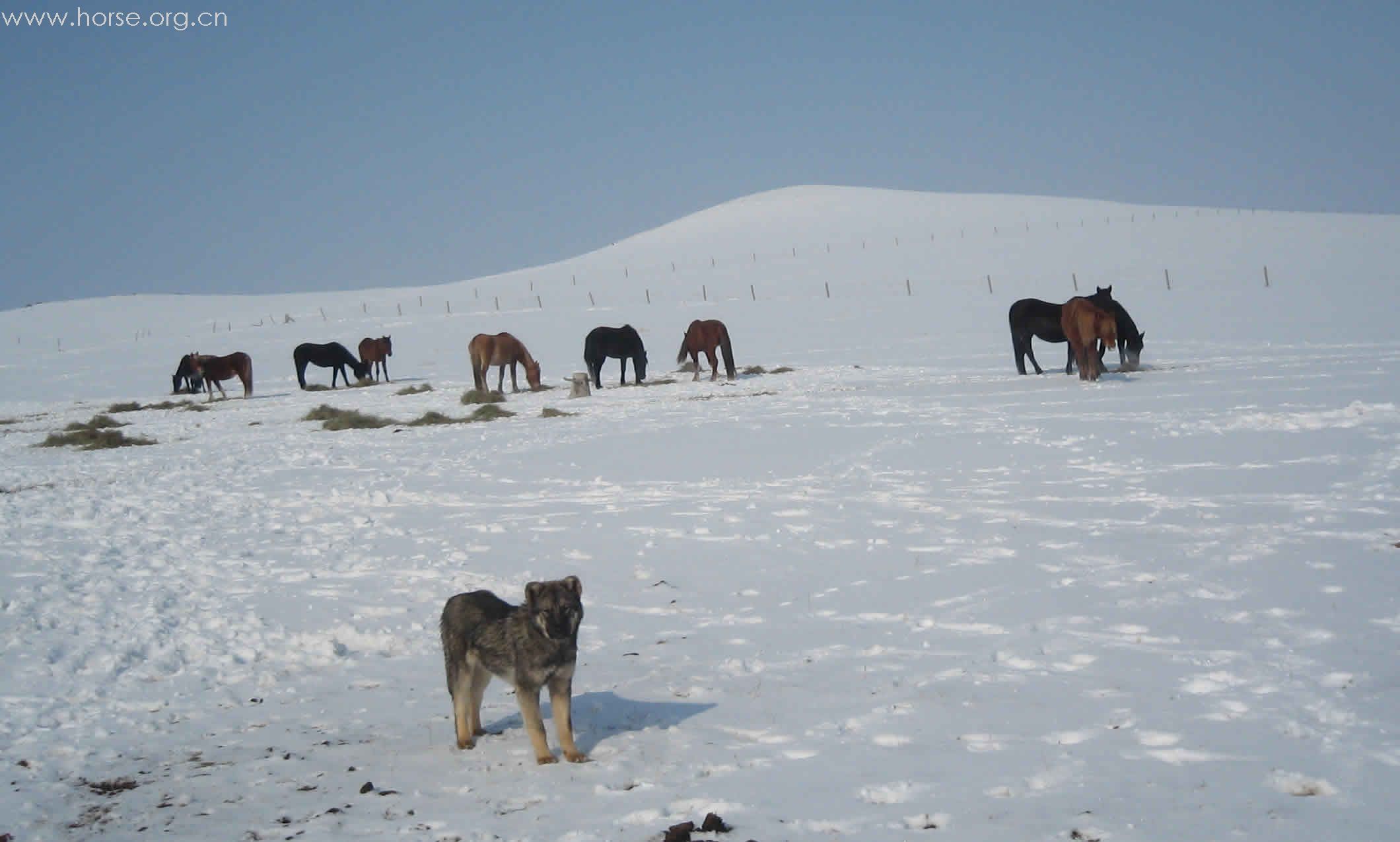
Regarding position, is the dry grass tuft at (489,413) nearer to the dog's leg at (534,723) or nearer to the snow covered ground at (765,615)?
the snow covered ground at (765,615)

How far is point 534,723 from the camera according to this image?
5.74 m

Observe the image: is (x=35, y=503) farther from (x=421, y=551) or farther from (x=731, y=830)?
(x=731, y=830)

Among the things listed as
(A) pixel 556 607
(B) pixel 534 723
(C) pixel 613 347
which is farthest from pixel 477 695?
(C) pixel 613 347

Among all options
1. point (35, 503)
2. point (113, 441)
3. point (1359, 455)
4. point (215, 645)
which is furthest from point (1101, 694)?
point (113, 441)

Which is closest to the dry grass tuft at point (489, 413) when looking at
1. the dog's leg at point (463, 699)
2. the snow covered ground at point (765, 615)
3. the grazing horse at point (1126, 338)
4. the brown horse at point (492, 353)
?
the snow covered ground at point (765, 615)

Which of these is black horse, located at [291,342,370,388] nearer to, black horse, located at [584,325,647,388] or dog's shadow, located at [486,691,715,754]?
black horse, located at [584,325,647,388]

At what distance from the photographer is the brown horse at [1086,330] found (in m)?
20.6

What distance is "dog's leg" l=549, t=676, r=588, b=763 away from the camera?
578 centimetres

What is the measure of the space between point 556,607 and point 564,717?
0.61 meters

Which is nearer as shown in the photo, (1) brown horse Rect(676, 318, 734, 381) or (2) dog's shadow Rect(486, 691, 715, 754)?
(2) dog's shadow Rect(486, 691, 715, 754)

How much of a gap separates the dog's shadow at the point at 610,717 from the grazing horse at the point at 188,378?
30.7 m

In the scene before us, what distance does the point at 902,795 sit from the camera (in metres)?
5.04

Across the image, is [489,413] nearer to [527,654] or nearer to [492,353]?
[492,353]

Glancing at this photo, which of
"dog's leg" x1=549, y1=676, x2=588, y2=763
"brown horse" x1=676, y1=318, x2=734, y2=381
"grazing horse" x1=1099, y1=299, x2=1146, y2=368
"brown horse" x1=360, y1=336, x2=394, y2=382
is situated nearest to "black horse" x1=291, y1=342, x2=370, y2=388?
"brown horse" x1=360, y1=336, x2=394, y2=382
